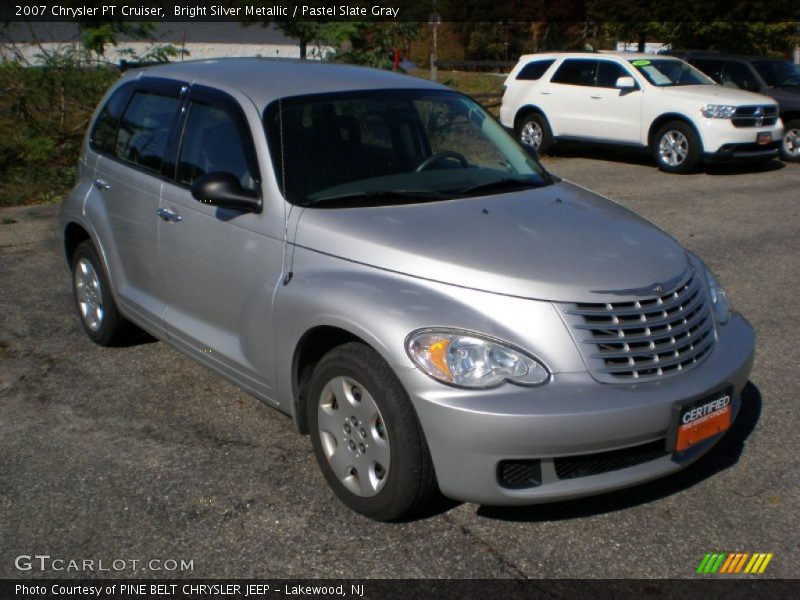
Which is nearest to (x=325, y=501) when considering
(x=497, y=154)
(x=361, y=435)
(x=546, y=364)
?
(x=361, y=435)

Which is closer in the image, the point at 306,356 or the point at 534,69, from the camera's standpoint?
the point at 306,356

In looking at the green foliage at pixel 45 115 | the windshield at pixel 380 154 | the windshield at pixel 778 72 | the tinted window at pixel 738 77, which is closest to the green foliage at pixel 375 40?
the green foliage at pixel 45 115

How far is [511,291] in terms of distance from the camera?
356 centimetres

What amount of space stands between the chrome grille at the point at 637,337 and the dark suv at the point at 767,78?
13246 millimetres

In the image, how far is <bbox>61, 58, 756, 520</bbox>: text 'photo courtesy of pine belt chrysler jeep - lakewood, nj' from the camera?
344 cm

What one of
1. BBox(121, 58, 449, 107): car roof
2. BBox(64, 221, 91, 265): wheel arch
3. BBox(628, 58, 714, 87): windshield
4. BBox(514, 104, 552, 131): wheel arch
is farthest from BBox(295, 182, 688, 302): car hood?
BBox(514, 104, 552, 131): wheel arch

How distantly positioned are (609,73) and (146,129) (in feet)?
37.6

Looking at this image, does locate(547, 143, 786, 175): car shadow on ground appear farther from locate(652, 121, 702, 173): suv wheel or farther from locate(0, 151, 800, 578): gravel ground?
locate(0, 151, 800, 578): gravel ground

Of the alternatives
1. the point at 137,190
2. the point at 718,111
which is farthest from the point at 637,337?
the point at 718,111

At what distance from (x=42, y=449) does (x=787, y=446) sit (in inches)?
143

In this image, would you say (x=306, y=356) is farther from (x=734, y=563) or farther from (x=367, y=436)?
(x=734, y=563)

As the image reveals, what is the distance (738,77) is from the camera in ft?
54.1
